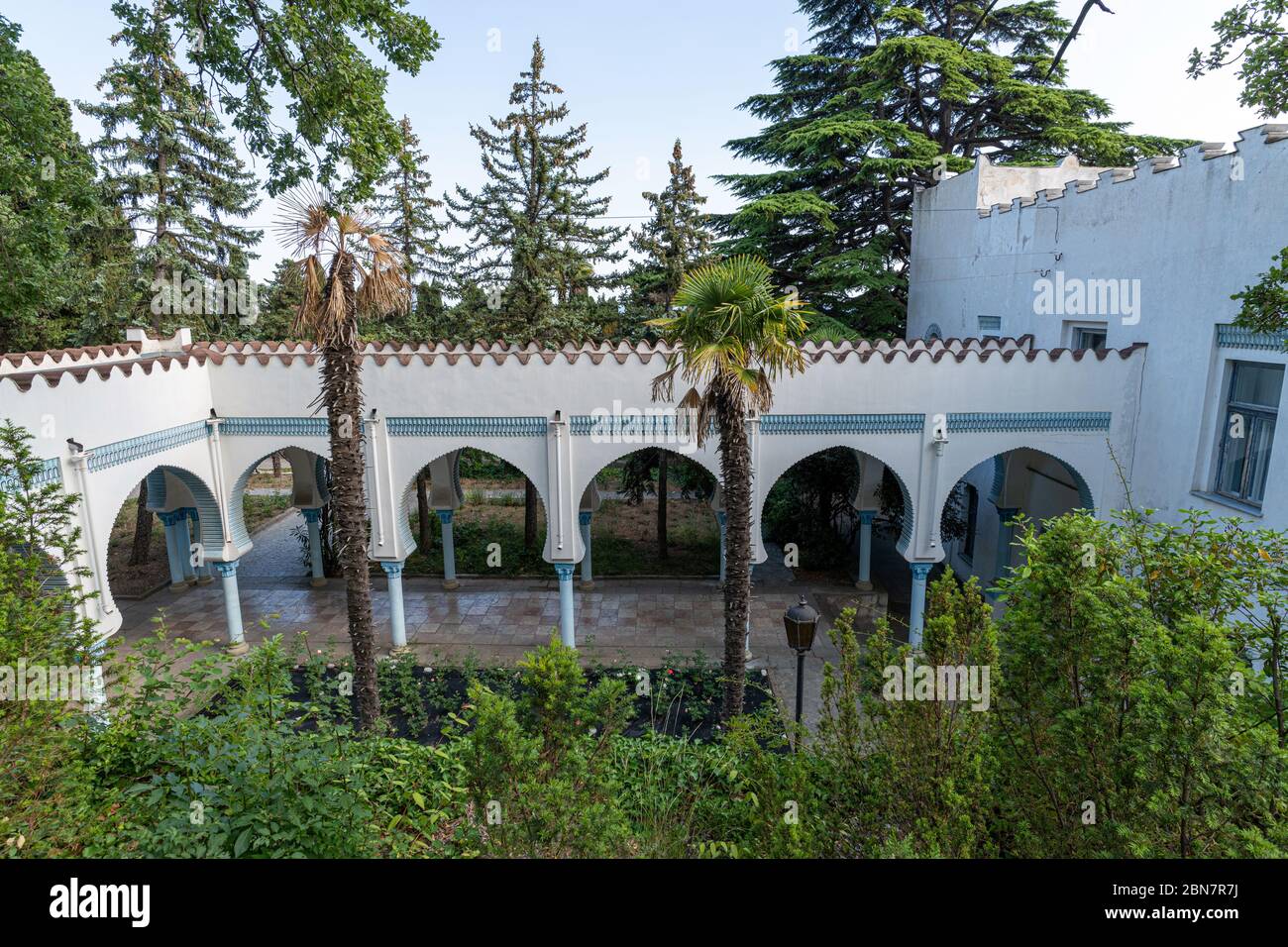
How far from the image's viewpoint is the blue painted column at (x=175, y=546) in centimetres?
1461

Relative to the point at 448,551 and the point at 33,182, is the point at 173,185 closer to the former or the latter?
the point at 33,182

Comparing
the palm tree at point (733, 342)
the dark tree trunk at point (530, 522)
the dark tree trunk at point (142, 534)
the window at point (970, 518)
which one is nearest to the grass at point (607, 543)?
the dark tree trunk at point (530, 522)

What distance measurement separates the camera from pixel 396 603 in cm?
1197

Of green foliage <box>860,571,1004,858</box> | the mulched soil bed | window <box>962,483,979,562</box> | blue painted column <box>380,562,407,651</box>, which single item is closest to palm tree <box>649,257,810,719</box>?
the mulched soil bed

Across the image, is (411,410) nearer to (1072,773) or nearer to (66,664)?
(66,664)

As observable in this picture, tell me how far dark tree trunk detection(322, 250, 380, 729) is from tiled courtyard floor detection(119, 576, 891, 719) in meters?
3.15

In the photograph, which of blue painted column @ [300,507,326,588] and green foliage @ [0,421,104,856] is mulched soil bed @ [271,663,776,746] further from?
green foliage @ [0,421,104,856]

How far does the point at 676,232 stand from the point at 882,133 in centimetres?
561

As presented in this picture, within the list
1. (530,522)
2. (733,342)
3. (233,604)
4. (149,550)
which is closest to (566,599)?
(233,604)

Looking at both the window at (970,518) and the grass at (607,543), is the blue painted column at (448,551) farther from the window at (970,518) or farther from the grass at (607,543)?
the window at (970,518)

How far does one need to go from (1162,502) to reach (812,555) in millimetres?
7109

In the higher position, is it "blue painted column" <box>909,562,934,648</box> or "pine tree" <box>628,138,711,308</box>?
"pine tree" <box>628,138,711,308</box>

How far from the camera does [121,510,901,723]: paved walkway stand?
12.0 metres

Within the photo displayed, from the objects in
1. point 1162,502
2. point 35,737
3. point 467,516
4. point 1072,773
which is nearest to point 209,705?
point 35,737
